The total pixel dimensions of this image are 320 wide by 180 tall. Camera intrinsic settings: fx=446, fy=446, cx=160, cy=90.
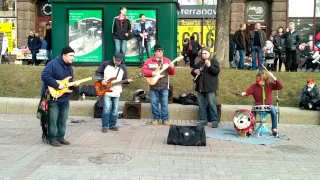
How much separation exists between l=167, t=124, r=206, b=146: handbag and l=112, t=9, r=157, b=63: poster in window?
227 inches

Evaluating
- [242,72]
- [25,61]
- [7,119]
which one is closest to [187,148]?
[7,119]

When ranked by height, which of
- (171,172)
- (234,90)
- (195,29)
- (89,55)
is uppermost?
(195,29)

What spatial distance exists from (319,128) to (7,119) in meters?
7.18

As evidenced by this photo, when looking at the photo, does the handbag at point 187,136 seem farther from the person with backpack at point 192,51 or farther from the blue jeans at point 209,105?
the person with backpack at point 192,51

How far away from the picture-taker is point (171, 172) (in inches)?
243

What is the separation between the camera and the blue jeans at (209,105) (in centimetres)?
986

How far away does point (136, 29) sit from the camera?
13180 mm

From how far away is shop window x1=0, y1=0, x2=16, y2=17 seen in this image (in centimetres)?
2588

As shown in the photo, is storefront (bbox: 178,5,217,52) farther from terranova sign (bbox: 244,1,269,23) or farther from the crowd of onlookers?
the crowd of onlookers

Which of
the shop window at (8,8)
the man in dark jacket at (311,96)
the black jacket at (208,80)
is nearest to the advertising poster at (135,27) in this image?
the black jacket at (208,80)

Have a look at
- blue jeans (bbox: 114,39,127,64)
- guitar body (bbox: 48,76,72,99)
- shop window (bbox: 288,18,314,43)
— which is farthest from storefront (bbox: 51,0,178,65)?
shop window (bbox: 288,18,314,43)

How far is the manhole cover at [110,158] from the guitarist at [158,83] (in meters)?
2.94

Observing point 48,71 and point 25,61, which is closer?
point 48,71

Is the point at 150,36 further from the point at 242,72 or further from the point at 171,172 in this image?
the point at 171,172
